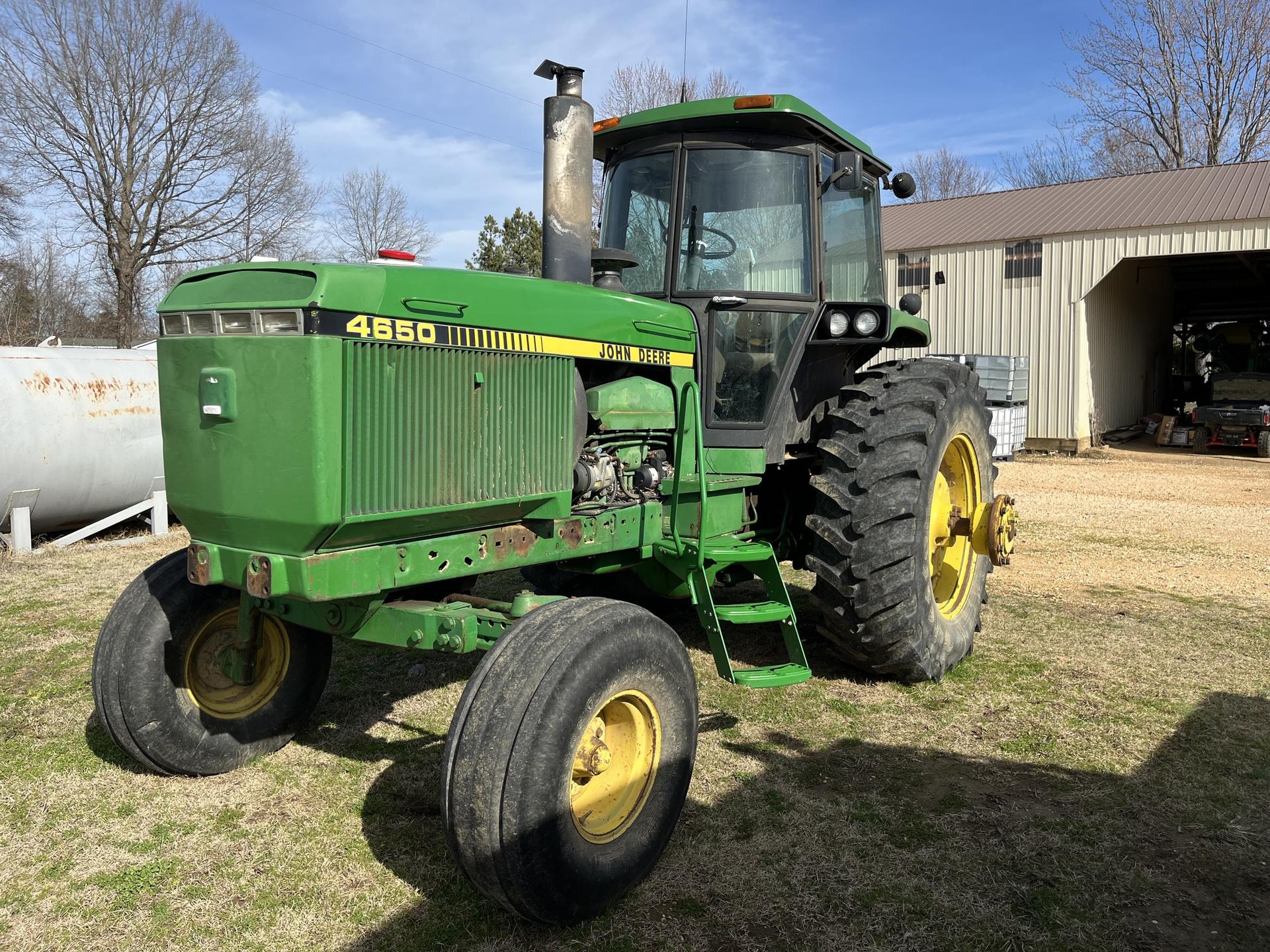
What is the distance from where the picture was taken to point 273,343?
2.67 meters

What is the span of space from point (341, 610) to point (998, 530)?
3408 mm

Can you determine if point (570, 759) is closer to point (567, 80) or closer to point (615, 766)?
point (615, 766)

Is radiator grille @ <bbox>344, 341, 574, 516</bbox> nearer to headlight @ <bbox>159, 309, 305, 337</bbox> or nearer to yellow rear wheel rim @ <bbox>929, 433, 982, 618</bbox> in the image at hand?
headlight @ <bbox>159, 309, 305, 337</bbox>

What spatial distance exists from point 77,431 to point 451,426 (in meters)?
6.39

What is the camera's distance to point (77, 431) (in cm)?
793

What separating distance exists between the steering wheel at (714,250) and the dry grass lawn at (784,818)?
6.62 feet

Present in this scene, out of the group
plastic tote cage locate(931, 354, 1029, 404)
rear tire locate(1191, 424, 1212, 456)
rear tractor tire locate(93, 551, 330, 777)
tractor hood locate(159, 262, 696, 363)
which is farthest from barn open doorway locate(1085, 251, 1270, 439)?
rear tractor tire locate(93, 551, 330, 777)

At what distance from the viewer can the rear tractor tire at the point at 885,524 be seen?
416cm

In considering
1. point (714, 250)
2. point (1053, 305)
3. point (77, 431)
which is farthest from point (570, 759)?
point (1053, 305)


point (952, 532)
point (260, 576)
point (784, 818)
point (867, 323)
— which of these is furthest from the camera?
point (952, 532)

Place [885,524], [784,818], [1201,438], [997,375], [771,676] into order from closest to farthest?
[784,818] < [771,676] < [885,524] < [997,375] < [1201,438]

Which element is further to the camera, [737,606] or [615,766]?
[737,606]

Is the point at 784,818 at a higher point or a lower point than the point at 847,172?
lower

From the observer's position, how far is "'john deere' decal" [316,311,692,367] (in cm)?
268
